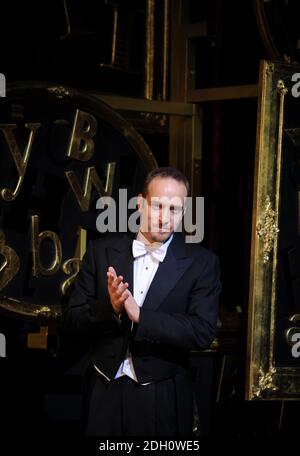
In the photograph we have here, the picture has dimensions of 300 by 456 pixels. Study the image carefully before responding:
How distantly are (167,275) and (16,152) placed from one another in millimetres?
1562

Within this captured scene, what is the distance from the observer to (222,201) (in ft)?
17.5

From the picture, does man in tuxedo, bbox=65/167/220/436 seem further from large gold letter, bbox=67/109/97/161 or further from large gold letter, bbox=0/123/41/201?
large gold letter, bbox=67/109/97/161

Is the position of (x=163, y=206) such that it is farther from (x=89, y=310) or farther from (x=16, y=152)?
(x=16, y=152)

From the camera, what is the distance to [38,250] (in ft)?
15.2

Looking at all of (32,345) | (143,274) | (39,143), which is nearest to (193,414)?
(143,274)

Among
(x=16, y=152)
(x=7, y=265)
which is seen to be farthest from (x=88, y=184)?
(x=7, y=265)

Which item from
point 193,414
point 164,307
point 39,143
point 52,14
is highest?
point 52,14

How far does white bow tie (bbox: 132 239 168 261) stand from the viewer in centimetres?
343

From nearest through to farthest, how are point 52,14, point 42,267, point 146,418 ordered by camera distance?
point 146,418 < point 42,267 < point 52,14

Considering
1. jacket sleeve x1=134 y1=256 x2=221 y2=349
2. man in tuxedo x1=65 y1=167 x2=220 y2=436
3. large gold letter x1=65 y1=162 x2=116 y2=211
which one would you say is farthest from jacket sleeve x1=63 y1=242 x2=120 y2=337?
large gold letter x1=65 y1=162 x2=116 y2=211

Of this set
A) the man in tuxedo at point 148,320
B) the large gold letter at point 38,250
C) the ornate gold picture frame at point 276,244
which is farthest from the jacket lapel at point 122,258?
the large gold letter at point 38,250

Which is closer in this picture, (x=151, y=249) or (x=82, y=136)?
(x=151, y=249)

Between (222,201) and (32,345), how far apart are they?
1500 millimetres

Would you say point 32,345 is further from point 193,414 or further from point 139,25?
point 139,25
